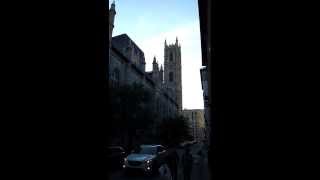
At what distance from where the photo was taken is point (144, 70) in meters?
49.4

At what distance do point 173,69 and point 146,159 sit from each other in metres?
77.9

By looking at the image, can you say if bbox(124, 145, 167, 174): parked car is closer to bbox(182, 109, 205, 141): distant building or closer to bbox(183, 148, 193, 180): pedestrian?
bbox(183, 148, 193, 180): pedestrian

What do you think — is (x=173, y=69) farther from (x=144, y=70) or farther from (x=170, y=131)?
(x=170, y=131)

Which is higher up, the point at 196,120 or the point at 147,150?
the point at 147,150

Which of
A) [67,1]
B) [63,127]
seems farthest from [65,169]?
[67,1]

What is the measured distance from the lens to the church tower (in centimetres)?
8826

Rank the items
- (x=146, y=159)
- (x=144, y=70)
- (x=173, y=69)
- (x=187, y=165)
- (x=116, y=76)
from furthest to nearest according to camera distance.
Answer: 1. (x=173, y=69)
2. (x=144, y=70)
3. (x=116, y=76)
4. (x=146, y=159)
5. (x=187, y=165)

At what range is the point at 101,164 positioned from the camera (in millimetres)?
3619

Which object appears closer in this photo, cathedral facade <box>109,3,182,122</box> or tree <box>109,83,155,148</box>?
tree <box>109,83,155,148</box>

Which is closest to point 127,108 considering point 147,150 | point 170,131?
point 147,150

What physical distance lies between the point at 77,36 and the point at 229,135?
294cm

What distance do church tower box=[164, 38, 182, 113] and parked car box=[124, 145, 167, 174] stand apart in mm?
69120

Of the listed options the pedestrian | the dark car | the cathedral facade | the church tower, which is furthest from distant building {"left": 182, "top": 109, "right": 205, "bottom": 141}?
the pedestrian

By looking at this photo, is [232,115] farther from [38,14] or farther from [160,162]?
[160,162]
